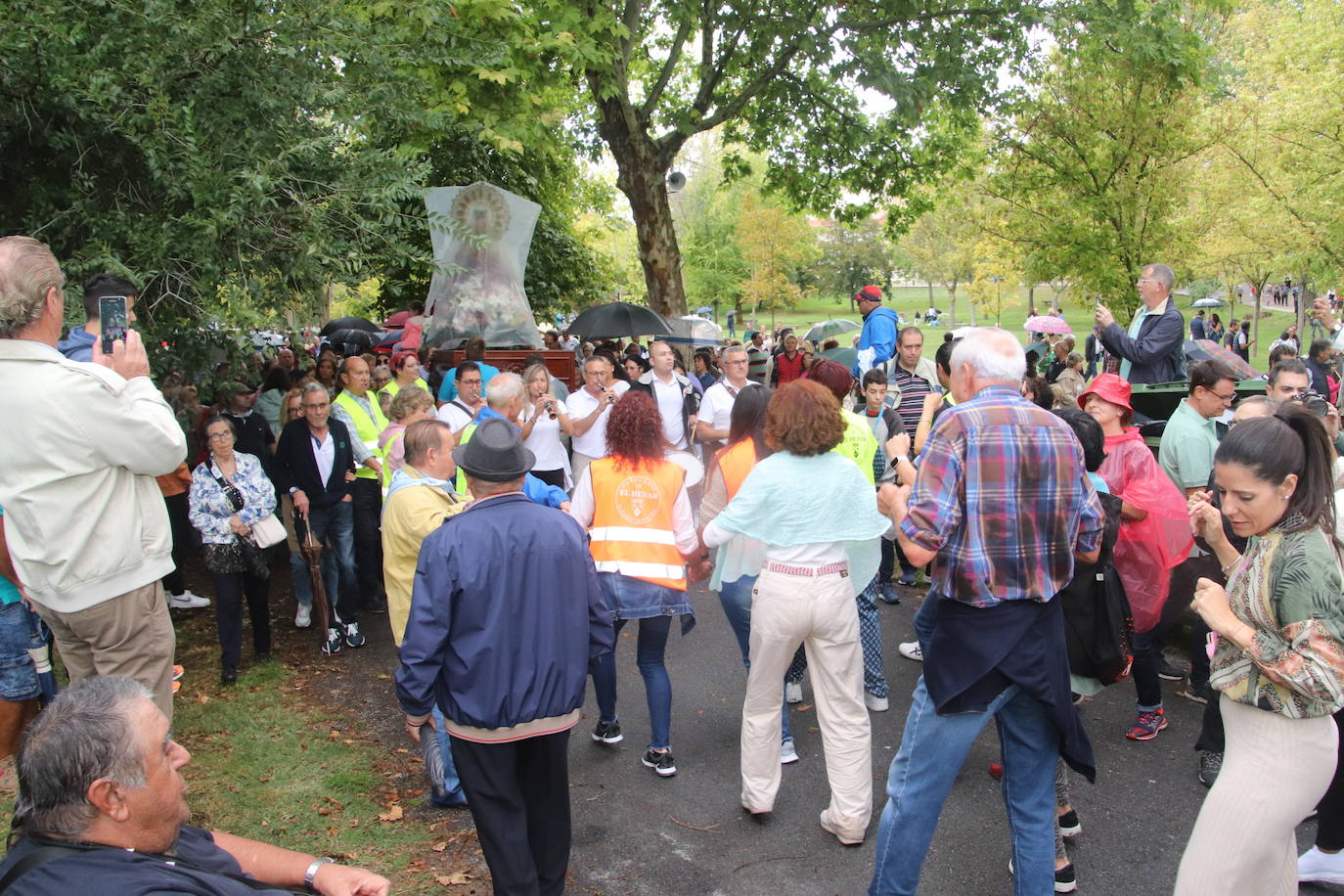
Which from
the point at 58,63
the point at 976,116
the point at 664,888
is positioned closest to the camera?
the point at 664,888

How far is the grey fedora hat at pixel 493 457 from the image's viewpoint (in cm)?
344

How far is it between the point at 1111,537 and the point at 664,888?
239cm

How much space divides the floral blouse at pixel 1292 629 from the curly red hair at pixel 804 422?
1.79m

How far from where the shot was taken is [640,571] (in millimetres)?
4730

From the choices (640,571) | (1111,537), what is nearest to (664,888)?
(640,571)

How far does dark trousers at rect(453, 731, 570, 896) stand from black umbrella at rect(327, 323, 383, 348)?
11.4 meters

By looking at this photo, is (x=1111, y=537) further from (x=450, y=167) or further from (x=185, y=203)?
(x=450, y=167)

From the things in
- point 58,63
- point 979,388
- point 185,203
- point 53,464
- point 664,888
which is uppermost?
point 58,63

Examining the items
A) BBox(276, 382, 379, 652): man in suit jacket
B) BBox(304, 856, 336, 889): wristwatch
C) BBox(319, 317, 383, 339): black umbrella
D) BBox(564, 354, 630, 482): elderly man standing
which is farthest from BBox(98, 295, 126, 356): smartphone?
BBox(319, 317, 383, 339): black umbrella

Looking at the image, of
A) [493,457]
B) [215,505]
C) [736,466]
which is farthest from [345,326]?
[493,457]

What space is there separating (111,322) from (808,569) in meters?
2.93

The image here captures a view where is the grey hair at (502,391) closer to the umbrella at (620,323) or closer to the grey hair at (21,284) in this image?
the grey hair at (21,284)

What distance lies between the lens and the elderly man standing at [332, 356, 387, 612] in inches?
287

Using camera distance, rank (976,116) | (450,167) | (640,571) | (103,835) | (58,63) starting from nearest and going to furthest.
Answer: (103,835)
(640,571)
(58,63)
(976,116)
(450,167)
